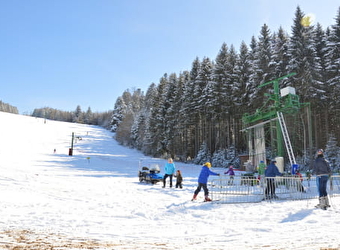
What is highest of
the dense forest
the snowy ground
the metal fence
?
the dense forest

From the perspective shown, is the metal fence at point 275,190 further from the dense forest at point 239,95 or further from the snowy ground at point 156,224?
the dense forest at point 239,95

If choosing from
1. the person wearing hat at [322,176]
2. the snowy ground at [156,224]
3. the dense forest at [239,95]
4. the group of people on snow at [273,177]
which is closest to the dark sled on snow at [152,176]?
the group of people on snow at [273,177]

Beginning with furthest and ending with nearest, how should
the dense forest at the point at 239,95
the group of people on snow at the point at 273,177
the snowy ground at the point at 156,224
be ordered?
the dense forest at the point at 239,95
the group of people on snow at the point at 273,177
the snowy ground at the point at 156,224

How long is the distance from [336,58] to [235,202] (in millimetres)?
26675

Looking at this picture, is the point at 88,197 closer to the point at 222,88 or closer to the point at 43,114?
the point at 222,88

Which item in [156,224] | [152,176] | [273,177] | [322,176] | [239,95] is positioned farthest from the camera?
[239,95]

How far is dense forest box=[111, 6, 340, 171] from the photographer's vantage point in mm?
28794

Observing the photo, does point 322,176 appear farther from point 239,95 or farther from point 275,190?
point 239,95

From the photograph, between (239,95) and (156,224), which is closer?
(156,224)

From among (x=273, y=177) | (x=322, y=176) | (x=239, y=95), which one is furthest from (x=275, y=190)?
(x=239, y=95)

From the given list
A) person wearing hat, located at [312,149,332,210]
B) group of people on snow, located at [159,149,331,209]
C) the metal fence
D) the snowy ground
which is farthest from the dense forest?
the snowy ground

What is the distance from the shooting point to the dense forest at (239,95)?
28.8 metres

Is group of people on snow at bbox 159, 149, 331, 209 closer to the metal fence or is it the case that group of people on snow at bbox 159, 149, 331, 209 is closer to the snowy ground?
the metal fence

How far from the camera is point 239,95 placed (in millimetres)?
37750
